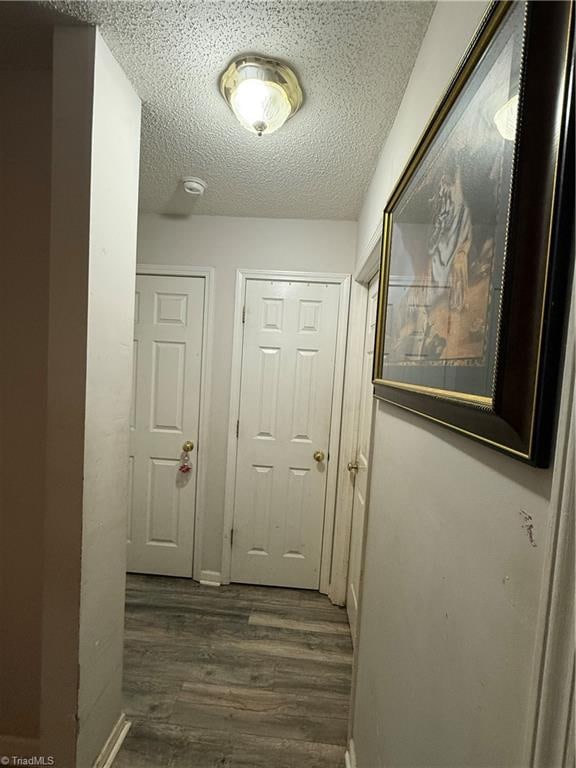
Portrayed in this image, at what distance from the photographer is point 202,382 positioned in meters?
2.15

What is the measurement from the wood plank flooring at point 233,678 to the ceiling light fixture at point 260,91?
2.23m

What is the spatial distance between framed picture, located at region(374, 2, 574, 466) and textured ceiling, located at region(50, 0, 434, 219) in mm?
463

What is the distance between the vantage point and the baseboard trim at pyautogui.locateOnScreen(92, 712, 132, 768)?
113 centimetres

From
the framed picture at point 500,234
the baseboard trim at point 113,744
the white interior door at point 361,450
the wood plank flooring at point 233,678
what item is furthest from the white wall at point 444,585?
the baseboard trim at point 113,744

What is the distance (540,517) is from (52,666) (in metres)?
1.41

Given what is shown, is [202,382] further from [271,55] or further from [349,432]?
[271,55]

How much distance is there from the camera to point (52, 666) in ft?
3.33

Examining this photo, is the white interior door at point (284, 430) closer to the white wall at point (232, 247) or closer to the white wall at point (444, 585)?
the white wall at point (232, 247)

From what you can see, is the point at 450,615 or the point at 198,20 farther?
the point at 198,20

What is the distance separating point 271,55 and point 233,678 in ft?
7.90

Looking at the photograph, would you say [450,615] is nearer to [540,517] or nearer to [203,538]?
[540,517]

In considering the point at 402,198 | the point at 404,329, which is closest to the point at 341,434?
the point at 404,329

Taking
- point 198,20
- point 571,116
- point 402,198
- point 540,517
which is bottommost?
point 540,517

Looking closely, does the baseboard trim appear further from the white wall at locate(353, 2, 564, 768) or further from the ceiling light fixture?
the ceiling light fixture
